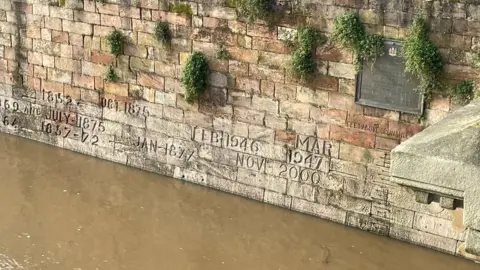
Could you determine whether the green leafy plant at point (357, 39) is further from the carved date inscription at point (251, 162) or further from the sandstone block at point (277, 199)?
the sandstone block at point (277, 199)

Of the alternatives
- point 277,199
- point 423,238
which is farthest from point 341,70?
point 423,238

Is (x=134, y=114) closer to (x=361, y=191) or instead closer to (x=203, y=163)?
(x=203, y=163)

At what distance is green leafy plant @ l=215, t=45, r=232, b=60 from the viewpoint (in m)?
8.94

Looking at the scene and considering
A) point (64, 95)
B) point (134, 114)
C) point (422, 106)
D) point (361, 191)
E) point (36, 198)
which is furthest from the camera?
point (64, 95)

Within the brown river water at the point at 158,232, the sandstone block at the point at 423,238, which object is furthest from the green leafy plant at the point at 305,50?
the sandstone block at the point at 423,238

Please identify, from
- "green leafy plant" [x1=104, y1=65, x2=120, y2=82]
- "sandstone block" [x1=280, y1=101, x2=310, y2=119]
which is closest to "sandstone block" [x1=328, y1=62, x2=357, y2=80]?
"sandstone block" [x1=280, y1=101, x2=310, y2=119]

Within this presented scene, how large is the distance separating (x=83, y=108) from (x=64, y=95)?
44cm

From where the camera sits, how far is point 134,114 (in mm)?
10055

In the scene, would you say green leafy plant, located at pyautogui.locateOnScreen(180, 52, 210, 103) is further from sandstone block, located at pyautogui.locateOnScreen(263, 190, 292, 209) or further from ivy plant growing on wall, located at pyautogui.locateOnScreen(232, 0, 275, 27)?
sandstone block, located at pyautogui.locateOnScreen(263, 190, 292, 209)

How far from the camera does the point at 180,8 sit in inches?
363

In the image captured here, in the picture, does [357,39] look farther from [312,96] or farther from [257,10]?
[257,10]

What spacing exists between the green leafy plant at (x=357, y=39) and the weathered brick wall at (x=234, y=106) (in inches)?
4.6

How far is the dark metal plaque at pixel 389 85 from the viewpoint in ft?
25.1

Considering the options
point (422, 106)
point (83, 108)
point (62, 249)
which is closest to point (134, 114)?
point (83, 108)
